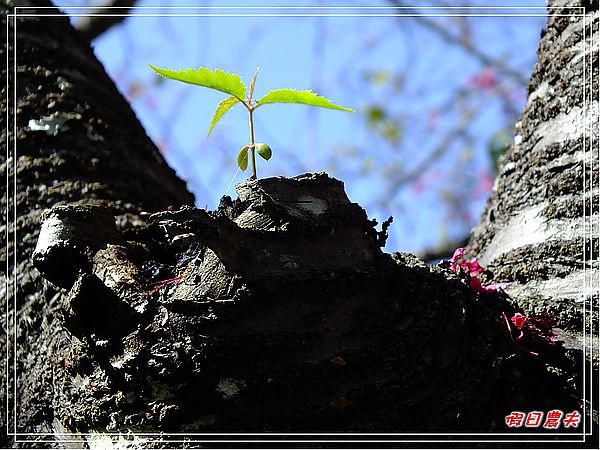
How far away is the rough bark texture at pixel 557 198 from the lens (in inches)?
43.8

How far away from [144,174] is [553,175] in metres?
0.83

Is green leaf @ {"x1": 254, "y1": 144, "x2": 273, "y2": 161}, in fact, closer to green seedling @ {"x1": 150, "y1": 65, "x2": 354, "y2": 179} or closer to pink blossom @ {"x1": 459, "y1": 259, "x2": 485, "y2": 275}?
green seedling @ {"x1": 150, "y1": 65, "x2": 354, "y2": 179}

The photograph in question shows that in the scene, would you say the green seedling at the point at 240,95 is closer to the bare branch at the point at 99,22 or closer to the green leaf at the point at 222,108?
the green leaf at the point at 222,108

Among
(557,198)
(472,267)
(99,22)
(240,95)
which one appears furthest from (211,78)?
(99,22)

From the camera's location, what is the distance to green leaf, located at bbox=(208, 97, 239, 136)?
3.15ft

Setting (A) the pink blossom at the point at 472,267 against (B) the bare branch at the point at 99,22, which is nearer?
(A) the pink blossom at the point at 472,267

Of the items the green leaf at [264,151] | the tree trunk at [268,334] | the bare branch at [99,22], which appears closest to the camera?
the tree trunk at [268,334]

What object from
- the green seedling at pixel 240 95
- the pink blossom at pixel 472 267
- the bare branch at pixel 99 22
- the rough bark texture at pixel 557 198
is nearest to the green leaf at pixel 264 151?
the green seedling at pixel 240 95

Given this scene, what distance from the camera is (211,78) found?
912mm

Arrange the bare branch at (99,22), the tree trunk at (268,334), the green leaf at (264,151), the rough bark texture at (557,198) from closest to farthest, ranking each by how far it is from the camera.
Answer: the tree trunk at (268,334), the green leaf at (264,151), the rough bark texture at (557,198), the bare branch at (99,22)

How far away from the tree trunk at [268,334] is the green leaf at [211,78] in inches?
5.0

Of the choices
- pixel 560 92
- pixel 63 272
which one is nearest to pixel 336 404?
pixel 63 272

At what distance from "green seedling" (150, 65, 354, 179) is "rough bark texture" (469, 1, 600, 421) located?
0.48 meters

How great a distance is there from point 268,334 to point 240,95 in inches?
12.8
